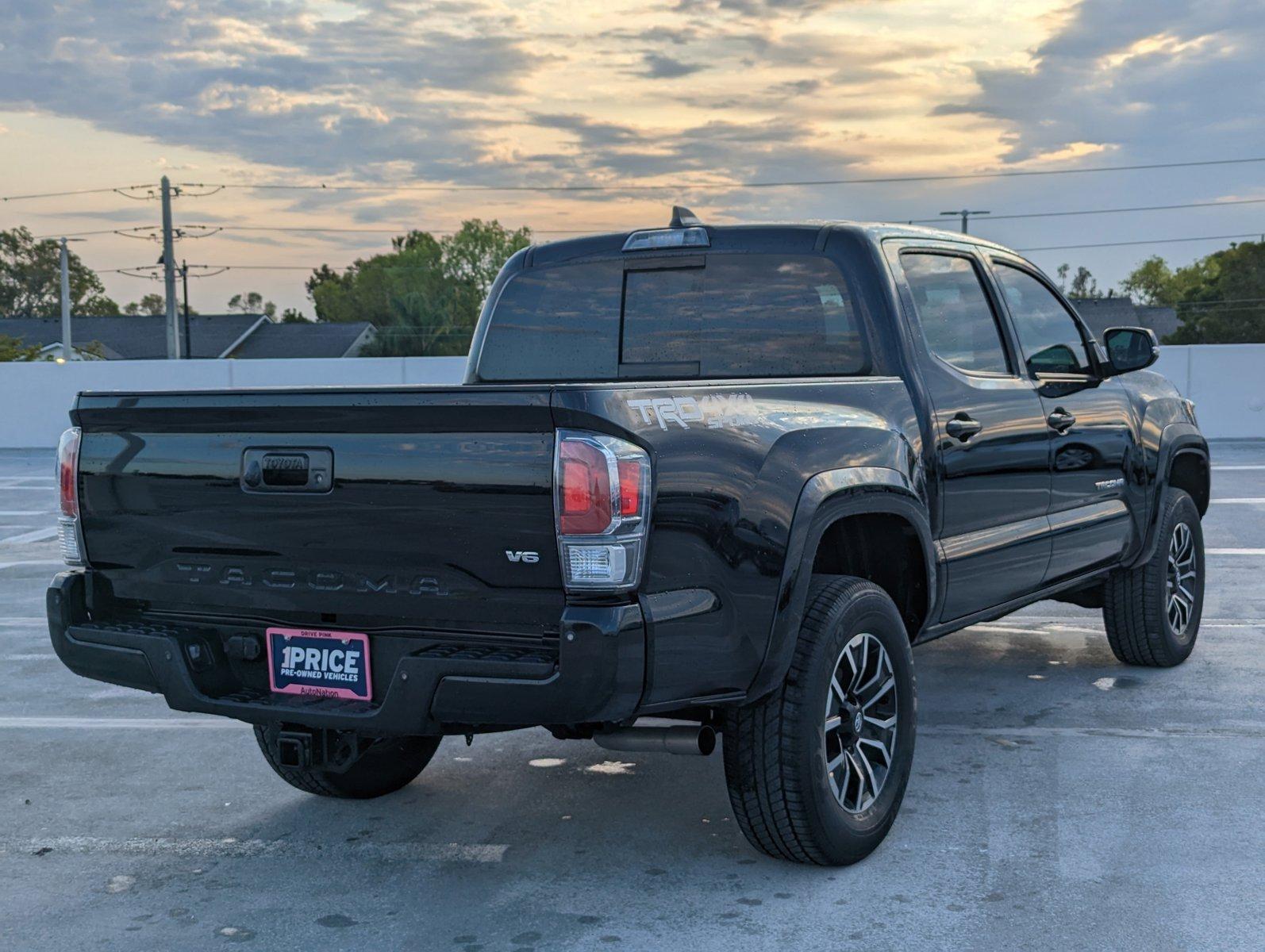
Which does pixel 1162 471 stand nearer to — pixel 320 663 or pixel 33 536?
pixel 320 663

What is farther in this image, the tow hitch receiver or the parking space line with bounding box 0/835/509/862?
the parking space line with bounding box 0/835/509/862

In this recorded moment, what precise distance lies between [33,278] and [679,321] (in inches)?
4746

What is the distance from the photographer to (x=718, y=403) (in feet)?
12.9

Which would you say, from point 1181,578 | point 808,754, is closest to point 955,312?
point 808,754

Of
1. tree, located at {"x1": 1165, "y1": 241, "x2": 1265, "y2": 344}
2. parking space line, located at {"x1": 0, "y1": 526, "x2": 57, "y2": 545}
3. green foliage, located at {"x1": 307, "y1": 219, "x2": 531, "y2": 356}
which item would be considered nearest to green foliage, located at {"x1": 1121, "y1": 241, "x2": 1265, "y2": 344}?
tree, located at {"x1": 1165, "y1": 241, "x2": 1265, "y2": 344}

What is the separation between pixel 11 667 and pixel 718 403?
16.8 ft

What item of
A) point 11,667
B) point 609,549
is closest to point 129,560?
point 609,549

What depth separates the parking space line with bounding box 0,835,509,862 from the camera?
4.58 meters

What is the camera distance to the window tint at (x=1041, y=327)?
589 centimetres

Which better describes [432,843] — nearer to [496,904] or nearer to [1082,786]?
[496,904]

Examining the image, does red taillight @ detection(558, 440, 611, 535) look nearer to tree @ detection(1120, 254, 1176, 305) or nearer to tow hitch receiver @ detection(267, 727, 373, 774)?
tow hitch receiver @ detection(267, 727, 373, 774)

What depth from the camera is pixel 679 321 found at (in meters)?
5.32

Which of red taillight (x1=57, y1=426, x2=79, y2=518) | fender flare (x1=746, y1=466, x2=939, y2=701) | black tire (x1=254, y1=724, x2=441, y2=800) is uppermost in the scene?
red taillight (x1=57, y1=426, x2=79, y2=518)

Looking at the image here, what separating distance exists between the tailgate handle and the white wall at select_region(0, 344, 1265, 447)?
2096 centimetres
